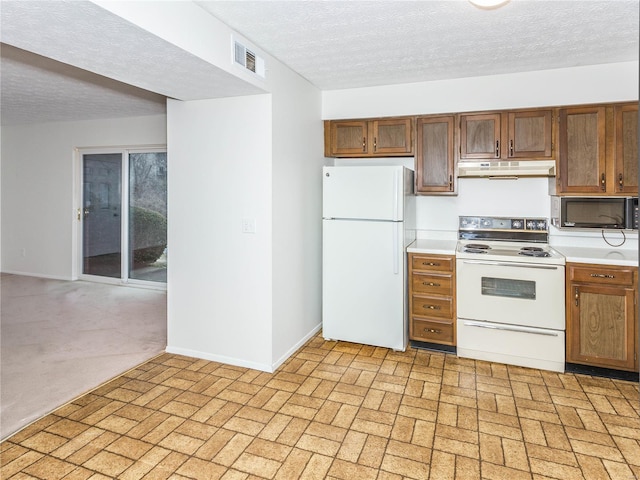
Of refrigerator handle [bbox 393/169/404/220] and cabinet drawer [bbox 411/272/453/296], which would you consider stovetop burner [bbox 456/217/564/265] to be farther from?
refrigerator handle [bbox 393/169/404/220]

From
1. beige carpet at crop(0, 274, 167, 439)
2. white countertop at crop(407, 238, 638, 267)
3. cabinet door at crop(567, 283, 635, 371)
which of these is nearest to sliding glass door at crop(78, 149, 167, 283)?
beige carpet at crop(0, 274, 167, 439)

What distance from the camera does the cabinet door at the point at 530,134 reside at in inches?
133

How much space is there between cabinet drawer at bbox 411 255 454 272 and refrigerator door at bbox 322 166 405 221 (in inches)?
15.5

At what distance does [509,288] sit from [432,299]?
606mm

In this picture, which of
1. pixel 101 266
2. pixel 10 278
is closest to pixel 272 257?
pixel 101 266

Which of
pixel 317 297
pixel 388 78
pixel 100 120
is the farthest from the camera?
pixel 100 120

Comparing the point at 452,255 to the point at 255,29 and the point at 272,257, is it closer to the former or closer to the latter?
the point at 272,257

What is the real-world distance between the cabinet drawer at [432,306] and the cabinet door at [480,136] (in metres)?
1.26

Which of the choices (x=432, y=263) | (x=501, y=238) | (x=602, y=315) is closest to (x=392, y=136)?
(x=432, y=263)

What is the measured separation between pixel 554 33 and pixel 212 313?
3.12 meters

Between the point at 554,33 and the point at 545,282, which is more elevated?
the point at 554,33

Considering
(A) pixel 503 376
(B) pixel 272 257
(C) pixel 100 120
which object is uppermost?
(C) pixel 100 120

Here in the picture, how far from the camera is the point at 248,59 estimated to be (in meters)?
2.73

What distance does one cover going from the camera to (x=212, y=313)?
132 inches
